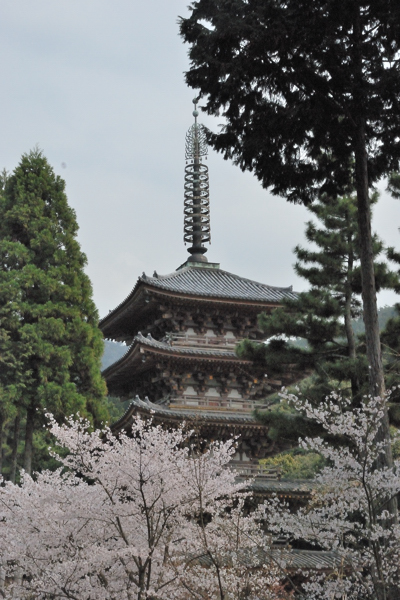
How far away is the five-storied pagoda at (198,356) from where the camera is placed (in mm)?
21625

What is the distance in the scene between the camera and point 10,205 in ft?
76.7

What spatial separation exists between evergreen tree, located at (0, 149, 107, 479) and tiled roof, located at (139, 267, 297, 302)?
2.48 m

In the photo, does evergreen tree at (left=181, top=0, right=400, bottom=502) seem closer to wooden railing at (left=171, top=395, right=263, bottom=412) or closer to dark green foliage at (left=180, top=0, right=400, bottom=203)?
dark green foliage at (left=180, top=0, right=400, bottom=203)

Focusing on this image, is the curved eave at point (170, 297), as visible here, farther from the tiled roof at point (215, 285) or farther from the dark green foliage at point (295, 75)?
the dark green foliage at point (295, 75)

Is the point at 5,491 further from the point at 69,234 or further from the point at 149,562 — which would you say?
the point at 69,234

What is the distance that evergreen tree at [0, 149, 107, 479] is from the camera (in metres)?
21.2

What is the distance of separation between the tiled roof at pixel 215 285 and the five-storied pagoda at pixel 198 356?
35 millimetres

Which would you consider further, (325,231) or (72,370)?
(72,370)

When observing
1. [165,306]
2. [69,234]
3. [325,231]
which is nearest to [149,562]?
[325,231]

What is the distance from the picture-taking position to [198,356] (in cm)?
2184

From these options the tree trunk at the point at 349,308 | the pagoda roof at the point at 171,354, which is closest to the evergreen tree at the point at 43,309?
the pagoda roof at the point at 171,354

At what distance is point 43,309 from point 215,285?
5919 millimetres

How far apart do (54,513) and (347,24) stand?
9.27 metres

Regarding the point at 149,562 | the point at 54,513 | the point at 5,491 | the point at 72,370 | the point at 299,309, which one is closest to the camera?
the point at 149,562
